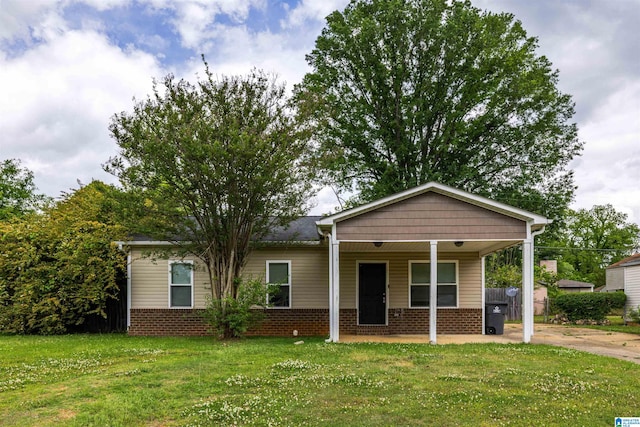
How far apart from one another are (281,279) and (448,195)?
520 centimetres

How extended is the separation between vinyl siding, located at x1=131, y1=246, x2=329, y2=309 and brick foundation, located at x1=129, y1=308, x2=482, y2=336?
0.27 meters

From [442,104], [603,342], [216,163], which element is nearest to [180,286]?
[216,163]

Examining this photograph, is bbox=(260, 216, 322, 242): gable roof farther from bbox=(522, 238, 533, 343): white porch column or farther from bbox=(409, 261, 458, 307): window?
bbox=(522, 238, 533, 343): white porch column

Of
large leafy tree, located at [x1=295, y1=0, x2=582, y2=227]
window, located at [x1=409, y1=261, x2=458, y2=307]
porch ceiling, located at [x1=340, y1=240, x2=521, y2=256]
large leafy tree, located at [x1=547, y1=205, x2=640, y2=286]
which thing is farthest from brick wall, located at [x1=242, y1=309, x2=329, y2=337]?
large leafy tree, located at [x1=547, y1=205, x2=640, y2=286]

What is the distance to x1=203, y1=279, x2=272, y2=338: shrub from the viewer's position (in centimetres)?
1188

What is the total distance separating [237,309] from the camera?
11898 millimetres

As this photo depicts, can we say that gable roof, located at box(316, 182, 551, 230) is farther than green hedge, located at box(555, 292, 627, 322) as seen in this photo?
No

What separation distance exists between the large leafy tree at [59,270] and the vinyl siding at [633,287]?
18.8 m

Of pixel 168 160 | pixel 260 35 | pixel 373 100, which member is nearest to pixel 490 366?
pixel 168 160

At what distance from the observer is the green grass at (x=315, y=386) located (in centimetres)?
523

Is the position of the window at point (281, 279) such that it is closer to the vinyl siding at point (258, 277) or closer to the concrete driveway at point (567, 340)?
the vinyl siding at point (258, 277)

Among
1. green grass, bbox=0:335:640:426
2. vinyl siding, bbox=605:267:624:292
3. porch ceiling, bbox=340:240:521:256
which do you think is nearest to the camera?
green grass, bbox=0:335:640:426

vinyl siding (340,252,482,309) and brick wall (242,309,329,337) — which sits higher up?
vinyl siding (340,252,482,309)

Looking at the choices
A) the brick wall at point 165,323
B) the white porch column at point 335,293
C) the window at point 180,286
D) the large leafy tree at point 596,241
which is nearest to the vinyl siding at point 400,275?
the white porch column at point 335,293
